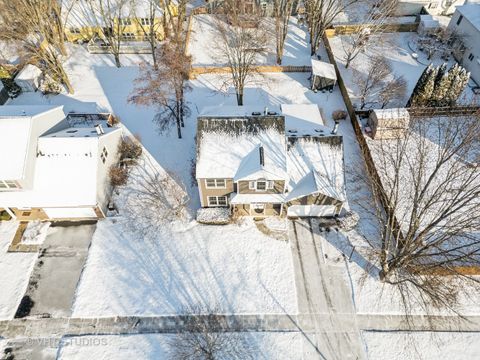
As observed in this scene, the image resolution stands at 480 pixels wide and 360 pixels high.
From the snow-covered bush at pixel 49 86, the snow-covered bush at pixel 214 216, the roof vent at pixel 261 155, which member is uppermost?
the snow-covered bush at pixel 49 86

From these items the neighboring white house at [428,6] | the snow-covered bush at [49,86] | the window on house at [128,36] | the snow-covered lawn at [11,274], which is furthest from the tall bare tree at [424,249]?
the window on house at [128,36]

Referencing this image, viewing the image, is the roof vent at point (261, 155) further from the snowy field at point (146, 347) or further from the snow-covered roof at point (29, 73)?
the snow-covered roof at point (29, 73)

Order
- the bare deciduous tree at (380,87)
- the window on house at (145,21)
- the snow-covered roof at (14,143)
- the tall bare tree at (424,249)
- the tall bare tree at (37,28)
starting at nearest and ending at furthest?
the tall bare tree at (424,249)
the snow-covered roof at (14,143)
the tall bare tree at (37,28)
the bare deciduous tree at (380,87)
the window on house at (145,21)

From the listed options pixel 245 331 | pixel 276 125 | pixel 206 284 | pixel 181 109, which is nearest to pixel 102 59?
pixel 181 109

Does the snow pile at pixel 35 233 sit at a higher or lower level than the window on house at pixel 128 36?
lower

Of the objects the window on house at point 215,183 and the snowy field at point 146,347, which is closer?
the snowy field at point 146,347

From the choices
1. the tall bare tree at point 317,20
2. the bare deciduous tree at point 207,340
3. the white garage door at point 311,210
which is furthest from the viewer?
the tall bare tree at point 317,20

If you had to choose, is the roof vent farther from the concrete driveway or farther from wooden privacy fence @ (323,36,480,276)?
the concrete driveway

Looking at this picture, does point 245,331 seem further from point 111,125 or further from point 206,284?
point 111,125
